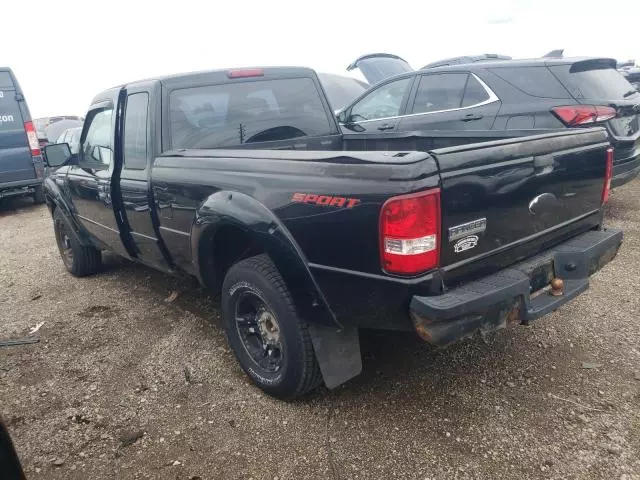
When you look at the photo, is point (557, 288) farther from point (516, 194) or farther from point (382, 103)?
point (382, 103)

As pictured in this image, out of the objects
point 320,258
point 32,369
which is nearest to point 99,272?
point 32,369

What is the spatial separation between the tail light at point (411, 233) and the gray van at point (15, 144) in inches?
349

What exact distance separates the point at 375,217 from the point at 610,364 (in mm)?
1909

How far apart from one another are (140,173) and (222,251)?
0.92 meters

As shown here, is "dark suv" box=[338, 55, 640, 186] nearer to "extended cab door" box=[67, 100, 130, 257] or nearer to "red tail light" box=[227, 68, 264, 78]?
"red tail light" box=[227, 68, 264, 78]

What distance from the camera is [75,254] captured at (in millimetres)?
5086

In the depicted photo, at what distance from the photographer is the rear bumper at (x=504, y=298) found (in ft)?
6.81

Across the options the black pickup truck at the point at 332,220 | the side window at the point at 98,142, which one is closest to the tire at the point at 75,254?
the side window at the point at 98,142

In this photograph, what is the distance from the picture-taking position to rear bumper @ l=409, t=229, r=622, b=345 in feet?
6.81

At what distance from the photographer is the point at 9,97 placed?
871 centimetres

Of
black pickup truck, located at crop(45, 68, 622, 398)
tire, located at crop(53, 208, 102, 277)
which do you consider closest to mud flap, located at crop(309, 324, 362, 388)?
black pickup truck, located at crop(45, 68, 622, 398)

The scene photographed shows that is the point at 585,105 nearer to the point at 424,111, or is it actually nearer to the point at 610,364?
the point at 424,111

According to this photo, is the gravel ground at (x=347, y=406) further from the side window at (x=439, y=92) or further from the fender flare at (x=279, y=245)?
the side window at (x=439, y=92)

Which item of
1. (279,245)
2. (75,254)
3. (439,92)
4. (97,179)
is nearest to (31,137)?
(75,254)
